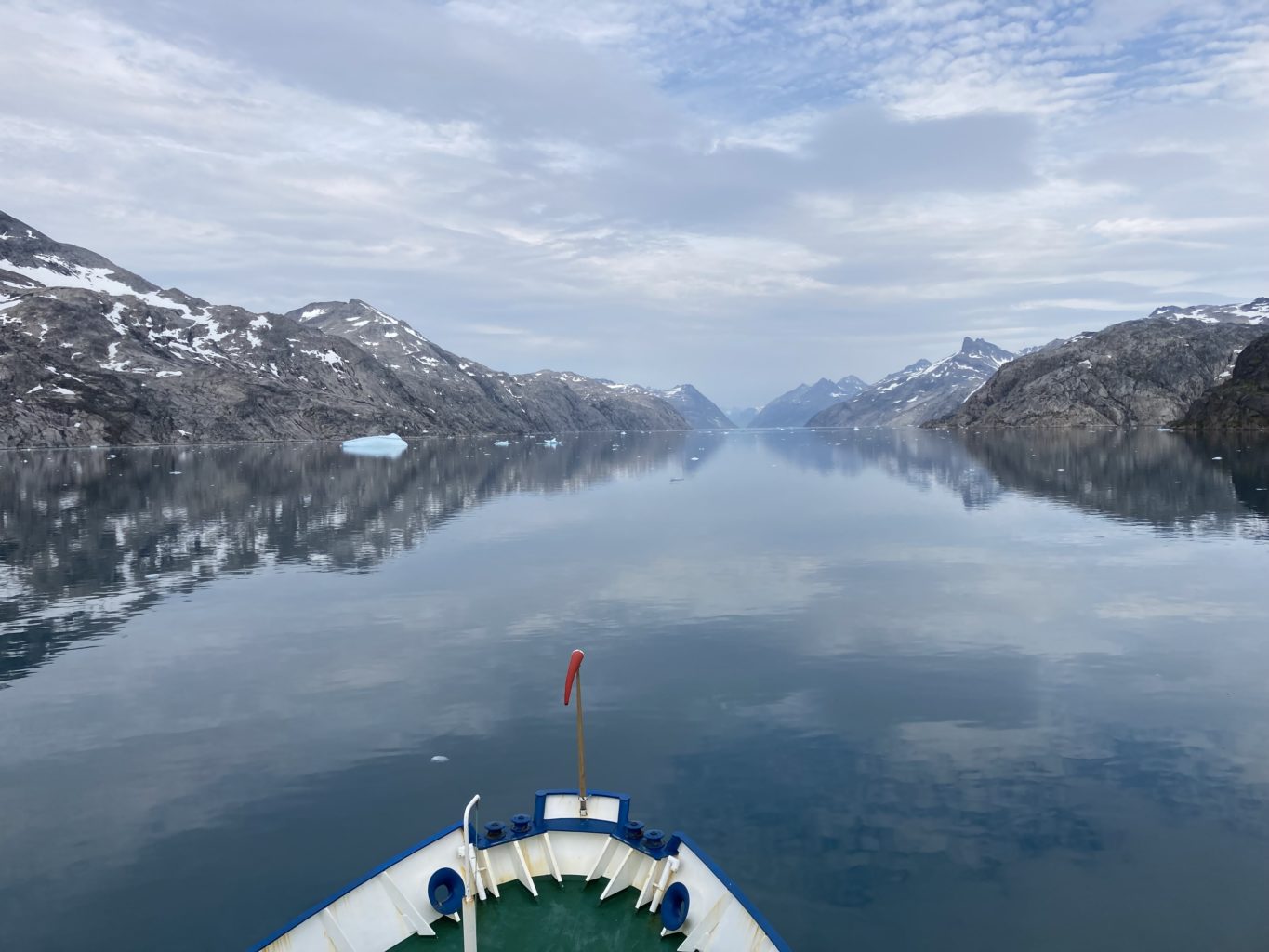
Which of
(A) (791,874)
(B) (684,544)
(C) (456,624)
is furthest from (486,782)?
(B) (684,544)

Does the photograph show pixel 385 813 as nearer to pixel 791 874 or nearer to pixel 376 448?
pixel 791 874

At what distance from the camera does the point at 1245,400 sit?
18550cm

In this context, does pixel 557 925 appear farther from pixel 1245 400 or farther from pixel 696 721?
pixel 1245 400

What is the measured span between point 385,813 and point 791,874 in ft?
27.4

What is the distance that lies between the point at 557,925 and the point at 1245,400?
22626 centimetres

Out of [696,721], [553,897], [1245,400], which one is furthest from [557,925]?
[1245,400]

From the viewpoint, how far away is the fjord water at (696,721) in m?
13.7

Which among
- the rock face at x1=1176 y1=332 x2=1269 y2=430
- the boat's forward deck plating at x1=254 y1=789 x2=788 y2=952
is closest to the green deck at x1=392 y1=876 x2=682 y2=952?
the boat's forward deck plating at x1=254 y1=789 x2=788 y2=952

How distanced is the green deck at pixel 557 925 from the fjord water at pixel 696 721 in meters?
2.22

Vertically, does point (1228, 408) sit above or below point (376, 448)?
above

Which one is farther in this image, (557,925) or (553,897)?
(553,897)

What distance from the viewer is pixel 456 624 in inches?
1262

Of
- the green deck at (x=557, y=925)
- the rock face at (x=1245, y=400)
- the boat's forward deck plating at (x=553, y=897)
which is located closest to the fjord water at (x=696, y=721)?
the boat's forward deck plating at (x=553, y=897)

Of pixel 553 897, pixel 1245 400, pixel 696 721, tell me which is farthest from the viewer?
pixel 1245 400
